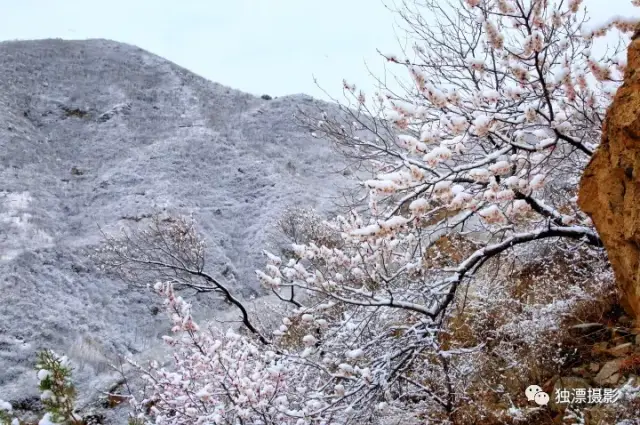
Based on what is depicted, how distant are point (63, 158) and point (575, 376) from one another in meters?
28.8

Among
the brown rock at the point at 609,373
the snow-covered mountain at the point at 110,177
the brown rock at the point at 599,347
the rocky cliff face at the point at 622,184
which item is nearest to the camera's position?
the rocky cliff face at the point at 622,184

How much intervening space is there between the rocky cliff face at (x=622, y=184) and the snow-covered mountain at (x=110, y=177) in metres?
8.57

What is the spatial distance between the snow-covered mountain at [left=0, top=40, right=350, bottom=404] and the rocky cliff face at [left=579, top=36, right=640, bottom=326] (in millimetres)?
8573

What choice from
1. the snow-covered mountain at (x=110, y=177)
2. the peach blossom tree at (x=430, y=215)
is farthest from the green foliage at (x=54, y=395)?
the snow-covered mountain at (x=110, y=177)

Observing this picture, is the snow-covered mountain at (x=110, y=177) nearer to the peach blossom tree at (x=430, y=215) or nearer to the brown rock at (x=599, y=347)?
the peach blossom tree at (x=430, y=215)

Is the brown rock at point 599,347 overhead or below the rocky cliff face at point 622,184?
below

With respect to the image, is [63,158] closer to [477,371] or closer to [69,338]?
[69,338]

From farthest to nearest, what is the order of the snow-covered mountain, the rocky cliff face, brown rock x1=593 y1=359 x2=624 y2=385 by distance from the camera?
1. the snow-covered mountain
2. brown rock x1=593 y1=359 x2=624 y2=385
3. the rocky cliff face

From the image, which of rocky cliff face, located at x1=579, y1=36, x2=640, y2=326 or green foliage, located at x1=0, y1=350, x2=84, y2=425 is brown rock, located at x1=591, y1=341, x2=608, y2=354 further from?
green foliage, located at x1=0, y1=350, x2=84, y2=425

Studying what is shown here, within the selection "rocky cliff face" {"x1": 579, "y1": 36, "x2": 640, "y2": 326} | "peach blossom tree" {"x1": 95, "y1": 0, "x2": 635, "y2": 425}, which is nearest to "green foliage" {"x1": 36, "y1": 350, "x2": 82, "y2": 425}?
"peach blossom tree" {"x1": 95, "y1": 0, "x2": 635, "y2": 425}

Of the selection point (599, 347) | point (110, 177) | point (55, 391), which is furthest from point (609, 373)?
point (110, 177)

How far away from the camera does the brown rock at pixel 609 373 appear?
13.0 ft

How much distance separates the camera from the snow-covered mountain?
Answer: 609 inches

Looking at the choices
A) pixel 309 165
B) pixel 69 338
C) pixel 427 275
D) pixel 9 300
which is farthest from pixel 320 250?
pixel 309 165
